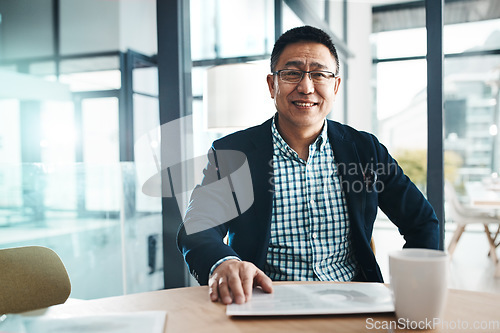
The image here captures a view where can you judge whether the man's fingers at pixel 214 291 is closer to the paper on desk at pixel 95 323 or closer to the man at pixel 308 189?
the paper on desk at pixel 95 323

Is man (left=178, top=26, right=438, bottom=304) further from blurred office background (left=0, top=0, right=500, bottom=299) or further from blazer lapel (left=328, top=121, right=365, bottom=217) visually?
blurred office background (left=0, top=0, right=500, bottom=299)

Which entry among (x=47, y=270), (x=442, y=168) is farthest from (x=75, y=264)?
(x=442, y=168)

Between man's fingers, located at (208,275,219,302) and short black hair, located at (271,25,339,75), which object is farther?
short black hair, located at (271,25,339,75)

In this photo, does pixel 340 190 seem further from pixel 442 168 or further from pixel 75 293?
pixel 75 293

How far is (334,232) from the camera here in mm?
1335

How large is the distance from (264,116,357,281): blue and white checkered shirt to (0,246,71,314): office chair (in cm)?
65

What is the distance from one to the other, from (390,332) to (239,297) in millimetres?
273

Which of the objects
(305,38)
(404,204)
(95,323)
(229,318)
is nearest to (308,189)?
(404,204)

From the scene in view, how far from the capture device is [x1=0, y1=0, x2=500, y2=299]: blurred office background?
2100 mm

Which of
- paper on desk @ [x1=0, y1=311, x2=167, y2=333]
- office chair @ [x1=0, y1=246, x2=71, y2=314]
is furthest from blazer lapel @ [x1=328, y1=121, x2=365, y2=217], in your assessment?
office chair @ [x1=0, y1=246, x2=71, y2=314]

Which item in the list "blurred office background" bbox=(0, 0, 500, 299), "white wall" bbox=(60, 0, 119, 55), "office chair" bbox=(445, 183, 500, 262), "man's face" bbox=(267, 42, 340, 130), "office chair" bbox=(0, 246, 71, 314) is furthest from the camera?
"office chair" bbox=(445, 183, 500, 262)

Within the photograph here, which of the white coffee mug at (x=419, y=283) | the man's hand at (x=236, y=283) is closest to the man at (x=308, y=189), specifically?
the man's hand at (x=236, y=283)

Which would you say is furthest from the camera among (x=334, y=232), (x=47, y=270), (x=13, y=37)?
(x=13, y=37)

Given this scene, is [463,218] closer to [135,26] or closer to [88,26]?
[135,26]
